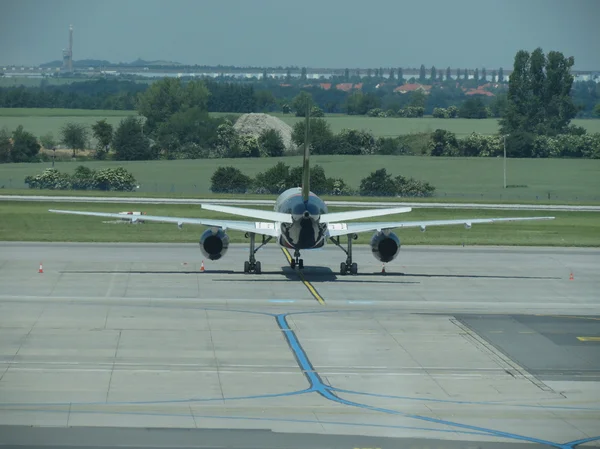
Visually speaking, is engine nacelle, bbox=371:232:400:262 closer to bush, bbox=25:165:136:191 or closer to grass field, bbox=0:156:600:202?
grass field, bbox=0:156:600:202

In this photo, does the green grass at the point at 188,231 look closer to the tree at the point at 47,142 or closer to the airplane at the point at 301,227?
the airplane at the point at 301,227

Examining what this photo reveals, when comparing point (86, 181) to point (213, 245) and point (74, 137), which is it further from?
point (213, 245)

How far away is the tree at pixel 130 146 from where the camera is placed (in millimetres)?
177375

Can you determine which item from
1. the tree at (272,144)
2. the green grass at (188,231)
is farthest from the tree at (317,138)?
the green grass at (188,231)

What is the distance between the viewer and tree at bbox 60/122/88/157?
183625mm

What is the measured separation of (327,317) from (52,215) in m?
53.0

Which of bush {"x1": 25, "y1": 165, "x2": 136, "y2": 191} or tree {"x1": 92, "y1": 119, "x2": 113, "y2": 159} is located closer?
bush {"x1": 25, "y1": 165, "x2": 136, "y2": 191}

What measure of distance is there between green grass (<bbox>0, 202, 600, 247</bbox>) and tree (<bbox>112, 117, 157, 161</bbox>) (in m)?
74.2

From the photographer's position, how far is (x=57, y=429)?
28.4 metres

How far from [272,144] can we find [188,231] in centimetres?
9170

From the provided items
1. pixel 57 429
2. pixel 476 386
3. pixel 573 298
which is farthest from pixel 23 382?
pixel 573 298

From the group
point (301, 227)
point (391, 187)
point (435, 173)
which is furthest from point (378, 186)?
point (301, 227)

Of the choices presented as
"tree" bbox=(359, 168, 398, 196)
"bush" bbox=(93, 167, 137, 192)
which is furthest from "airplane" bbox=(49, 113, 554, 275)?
"tree" bbox=(359, 168, 398, 196)

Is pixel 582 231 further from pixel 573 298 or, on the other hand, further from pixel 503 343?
pixel 503 343
